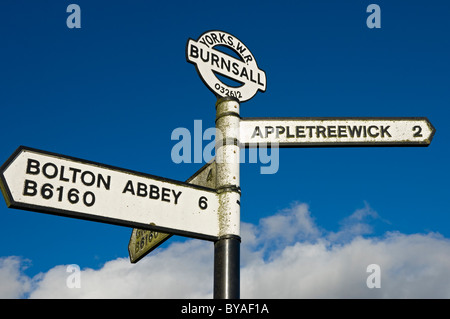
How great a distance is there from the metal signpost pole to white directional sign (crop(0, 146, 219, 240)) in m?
0.08

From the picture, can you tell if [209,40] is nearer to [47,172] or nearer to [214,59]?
[214,59]

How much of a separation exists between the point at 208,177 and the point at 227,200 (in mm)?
354

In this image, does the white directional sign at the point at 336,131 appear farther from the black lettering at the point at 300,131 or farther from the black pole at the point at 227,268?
the black pole at the point at 227,268

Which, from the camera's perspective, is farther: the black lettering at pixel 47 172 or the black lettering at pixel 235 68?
the black lettering at pixel 235 68

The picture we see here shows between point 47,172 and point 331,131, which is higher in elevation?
point 331,131

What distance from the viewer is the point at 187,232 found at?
351 cm

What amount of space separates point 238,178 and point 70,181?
121 centimetres

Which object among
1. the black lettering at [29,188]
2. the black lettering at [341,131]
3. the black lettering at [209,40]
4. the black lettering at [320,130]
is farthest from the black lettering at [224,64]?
the black lettering at [29,188]

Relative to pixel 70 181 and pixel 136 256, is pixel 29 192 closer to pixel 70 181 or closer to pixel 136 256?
pixel 70 181

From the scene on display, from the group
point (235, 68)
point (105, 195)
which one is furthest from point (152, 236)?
point (235, 68)

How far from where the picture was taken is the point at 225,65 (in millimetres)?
4281

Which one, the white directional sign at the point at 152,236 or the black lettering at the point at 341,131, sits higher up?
the black lettering at the point at 341,131

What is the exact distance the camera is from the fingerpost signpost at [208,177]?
3.15 metres
